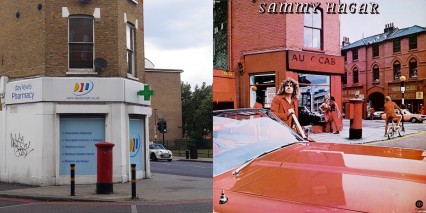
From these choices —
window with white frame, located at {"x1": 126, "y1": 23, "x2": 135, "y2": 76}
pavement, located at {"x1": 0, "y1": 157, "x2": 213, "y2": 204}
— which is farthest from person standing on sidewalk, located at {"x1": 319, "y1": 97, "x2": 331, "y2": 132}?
window with white frame, located at {"x1": 126, "y1": 23, "x2": 135, "y2": 76}

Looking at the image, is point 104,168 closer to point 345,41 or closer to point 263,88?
point 263,88

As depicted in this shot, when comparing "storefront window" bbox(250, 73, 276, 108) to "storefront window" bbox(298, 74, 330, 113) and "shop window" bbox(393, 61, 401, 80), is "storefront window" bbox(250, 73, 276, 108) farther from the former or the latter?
"shop window" bbox(393, 61, 401, 80)

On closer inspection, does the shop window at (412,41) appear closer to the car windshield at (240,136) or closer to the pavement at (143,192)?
the car windshield at (240,136)

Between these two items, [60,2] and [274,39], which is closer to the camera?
[274,39]

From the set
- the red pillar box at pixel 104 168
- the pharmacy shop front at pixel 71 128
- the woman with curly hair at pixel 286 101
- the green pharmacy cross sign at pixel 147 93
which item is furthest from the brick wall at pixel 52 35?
the woman with curly hair at pixel 286 101

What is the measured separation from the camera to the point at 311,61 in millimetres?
2428

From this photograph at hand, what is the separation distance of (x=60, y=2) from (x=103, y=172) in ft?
9.66

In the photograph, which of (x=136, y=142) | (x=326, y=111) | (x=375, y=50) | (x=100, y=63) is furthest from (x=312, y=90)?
(x=100, y=63)

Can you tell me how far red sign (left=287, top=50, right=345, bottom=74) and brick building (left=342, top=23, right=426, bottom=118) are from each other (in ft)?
0.19

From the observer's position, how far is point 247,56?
99.3 inches

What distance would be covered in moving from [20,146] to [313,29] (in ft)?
23.5

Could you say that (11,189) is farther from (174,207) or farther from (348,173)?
(348,173)

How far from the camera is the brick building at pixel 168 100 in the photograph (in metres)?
4.30

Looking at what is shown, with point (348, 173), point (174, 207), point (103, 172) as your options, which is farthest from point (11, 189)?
point (348, 173)
